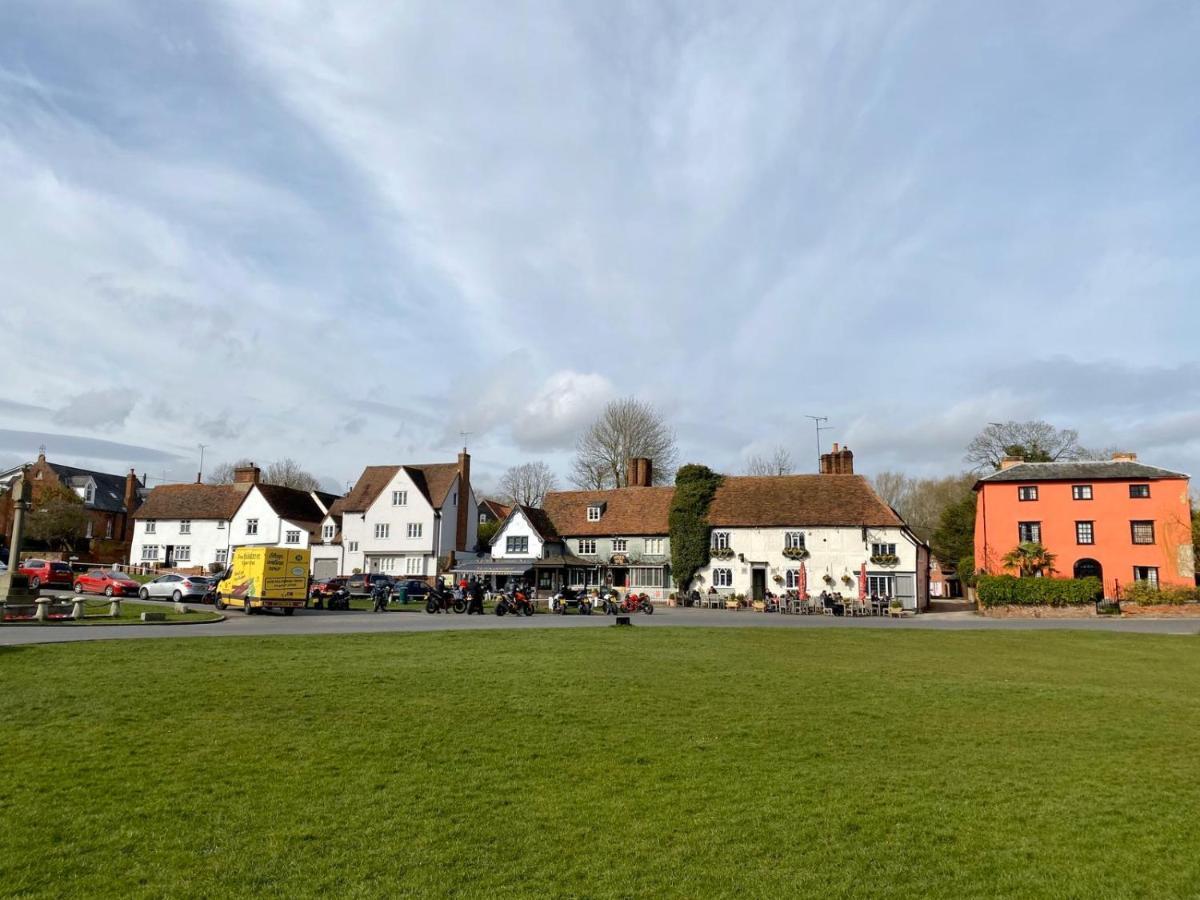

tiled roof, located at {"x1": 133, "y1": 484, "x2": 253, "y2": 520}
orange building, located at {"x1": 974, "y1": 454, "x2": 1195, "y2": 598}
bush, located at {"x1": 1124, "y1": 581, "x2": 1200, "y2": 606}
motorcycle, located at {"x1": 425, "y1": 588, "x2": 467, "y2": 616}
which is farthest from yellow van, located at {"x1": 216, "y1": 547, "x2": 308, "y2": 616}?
bush, located at {"x1": 1124, "y1": 581, "x2": 1200, "y2": 606}

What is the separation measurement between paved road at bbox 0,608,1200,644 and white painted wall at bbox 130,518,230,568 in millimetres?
33892

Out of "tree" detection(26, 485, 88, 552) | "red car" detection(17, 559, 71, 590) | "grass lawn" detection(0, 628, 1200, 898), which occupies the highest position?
"tree" detection(26, 485, 88, 552)

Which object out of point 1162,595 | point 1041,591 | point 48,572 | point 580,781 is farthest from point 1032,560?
point 48,572

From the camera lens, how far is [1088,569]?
49.9 meters

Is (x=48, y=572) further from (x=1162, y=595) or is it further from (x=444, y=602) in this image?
(x=1162, y=595)

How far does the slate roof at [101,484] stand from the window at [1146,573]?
8608cm

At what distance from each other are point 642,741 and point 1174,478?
50.1 meters

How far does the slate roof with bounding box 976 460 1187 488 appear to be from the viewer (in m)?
49.3

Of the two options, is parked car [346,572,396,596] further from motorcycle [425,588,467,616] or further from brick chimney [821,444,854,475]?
brick chimney [821,444,854,475]

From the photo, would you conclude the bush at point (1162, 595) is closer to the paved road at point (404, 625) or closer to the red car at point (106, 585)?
the paved road at point (404, 625)

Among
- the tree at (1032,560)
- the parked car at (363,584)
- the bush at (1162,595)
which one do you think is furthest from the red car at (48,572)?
the bush at (1162,595)

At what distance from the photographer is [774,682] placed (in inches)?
645

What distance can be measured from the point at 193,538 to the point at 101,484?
22.3 meters

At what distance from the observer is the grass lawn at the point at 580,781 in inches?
272
